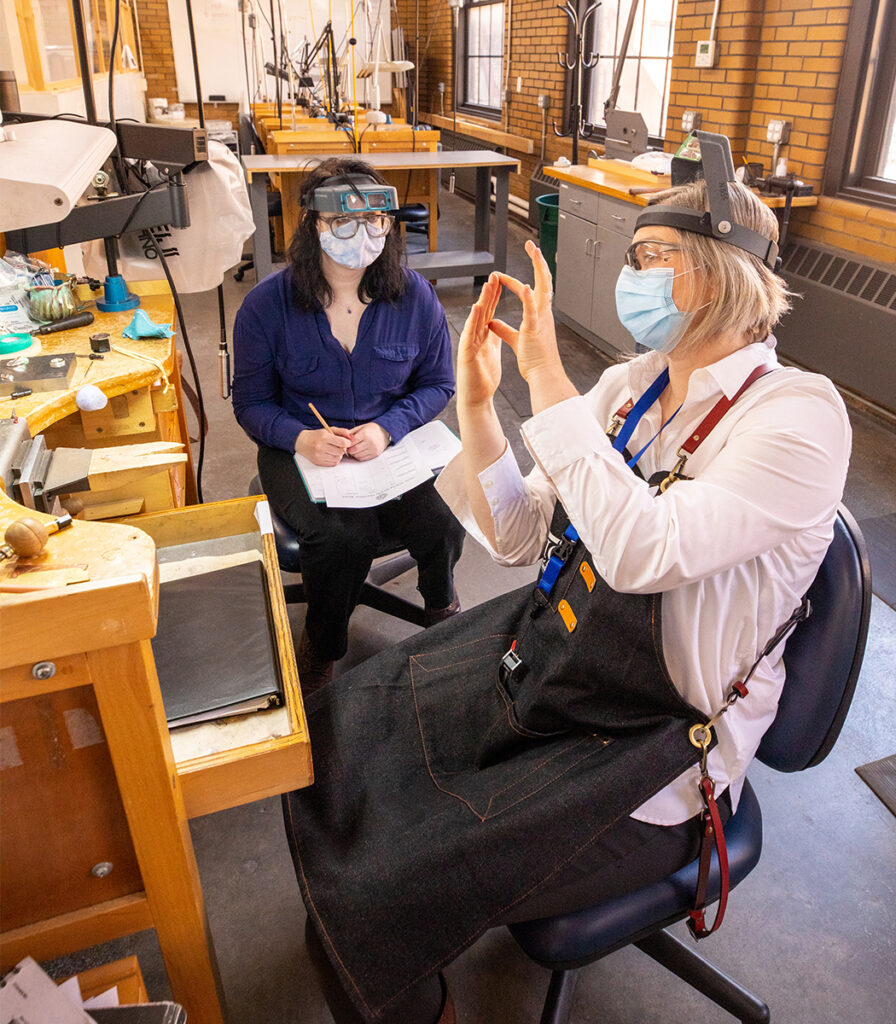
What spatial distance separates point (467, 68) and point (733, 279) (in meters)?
9.37

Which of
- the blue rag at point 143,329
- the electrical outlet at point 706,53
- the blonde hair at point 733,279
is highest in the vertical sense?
the electrical outlet at point 706,53

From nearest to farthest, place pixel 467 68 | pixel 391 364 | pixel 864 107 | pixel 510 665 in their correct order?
1. pixel 510 665
2. pixel 391 364
3. pixel 864 107
4. pixel 467 68

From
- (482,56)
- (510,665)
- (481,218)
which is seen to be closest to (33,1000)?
(510,665)

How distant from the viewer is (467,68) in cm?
922

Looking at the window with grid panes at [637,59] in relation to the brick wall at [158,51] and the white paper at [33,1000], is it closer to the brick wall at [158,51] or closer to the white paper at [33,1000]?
the brick wall at [158,51]

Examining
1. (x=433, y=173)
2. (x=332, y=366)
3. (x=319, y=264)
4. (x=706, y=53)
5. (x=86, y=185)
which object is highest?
(x=706, y=53)

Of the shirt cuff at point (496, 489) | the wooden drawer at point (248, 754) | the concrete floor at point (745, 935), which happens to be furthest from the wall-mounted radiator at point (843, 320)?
the wooden drawer at point (248, 754)

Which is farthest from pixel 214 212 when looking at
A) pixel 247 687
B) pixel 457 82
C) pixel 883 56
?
pixel 457 82

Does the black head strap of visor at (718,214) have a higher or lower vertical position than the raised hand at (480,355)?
higher

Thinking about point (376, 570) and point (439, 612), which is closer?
point (439, 612)

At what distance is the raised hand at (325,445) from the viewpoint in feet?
6.24

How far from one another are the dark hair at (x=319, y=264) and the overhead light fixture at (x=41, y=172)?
2.20 feet

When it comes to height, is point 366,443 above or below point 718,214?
below

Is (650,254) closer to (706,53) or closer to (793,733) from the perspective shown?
(793,733)
